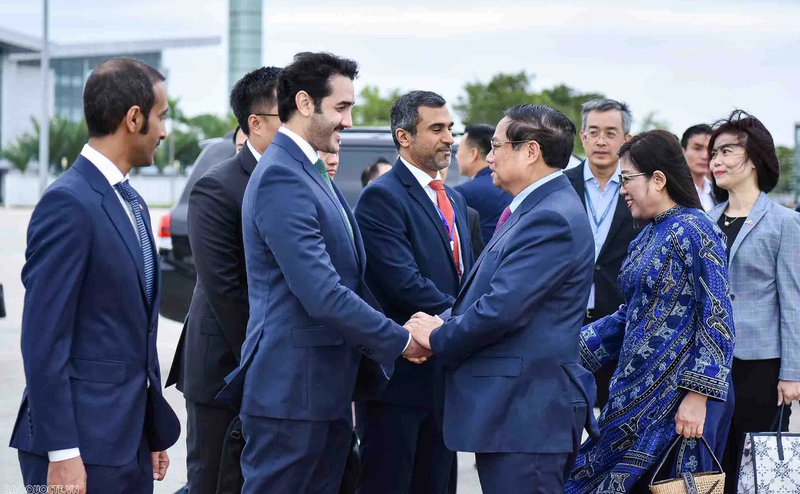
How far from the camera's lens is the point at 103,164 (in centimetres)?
280

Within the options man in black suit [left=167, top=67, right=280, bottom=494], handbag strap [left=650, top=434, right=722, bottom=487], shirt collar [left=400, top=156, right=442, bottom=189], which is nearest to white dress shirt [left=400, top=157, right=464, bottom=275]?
shirt collar [left=400, top=156, right=442, bottom=189]

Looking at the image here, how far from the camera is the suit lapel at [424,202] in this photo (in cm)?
422

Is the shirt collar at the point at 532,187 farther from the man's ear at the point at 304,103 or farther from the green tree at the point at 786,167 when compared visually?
the green tree at the point at 786,167

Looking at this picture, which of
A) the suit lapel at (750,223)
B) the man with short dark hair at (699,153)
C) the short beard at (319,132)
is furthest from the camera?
the man with short dark hair at (699,153)

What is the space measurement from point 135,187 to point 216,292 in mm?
57715

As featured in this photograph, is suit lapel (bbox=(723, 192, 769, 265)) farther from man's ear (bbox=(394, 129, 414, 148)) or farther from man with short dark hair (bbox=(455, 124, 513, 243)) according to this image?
man with short dark hair (bbox=(455, 124, 513, 243))

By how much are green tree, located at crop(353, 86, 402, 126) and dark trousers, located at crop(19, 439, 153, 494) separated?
1914 inches

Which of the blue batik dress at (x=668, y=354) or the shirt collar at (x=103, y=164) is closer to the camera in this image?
the shirt collar at (x=103, y=164)

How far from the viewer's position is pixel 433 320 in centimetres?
369

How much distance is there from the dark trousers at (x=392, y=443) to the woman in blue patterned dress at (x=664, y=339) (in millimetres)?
687

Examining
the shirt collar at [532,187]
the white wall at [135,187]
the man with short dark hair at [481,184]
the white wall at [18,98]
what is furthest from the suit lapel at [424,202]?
the white wall at [18,98]

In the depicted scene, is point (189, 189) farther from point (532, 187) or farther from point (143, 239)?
point (143, 239)

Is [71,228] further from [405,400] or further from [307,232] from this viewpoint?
[405,400]

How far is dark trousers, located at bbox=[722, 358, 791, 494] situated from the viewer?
4.36 metres
